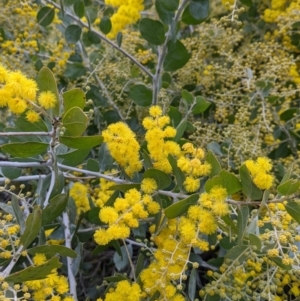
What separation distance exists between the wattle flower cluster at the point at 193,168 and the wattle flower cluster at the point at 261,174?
6.0 inches

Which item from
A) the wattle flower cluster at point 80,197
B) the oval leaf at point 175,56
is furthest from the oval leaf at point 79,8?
the wattle flower cluster at point 80,197

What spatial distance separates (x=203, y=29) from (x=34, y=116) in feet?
5.19

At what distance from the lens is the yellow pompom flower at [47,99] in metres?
1.48

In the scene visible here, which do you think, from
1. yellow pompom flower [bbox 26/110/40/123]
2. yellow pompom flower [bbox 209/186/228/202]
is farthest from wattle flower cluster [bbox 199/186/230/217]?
yellow pompom flower [bbox 26/110/40/123]

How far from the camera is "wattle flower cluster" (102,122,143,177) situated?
66.3 inches

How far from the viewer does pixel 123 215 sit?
1.60m

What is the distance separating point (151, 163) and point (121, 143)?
15 centimetres

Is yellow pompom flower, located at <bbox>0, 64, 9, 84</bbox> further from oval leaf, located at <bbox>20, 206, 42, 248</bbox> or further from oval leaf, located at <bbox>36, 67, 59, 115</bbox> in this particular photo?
oval leaf, located at <bbox>20, 206, 42, 248</bbox>

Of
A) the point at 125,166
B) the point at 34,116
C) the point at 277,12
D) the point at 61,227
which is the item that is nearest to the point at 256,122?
the point at 277,12

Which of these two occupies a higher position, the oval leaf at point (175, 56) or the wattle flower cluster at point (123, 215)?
the oval leaf at point (175, 56)

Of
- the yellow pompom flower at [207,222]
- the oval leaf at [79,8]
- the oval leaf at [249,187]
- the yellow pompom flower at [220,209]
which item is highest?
the oval leaf at [79,8]

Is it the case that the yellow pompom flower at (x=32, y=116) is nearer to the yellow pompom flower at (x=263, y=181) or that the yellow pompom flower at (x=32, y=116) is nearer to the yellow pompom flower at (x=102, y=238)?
the yellow pompom flower at (x=102, y=238)

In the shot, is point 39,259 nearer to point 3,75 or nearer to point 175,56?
point 3,75

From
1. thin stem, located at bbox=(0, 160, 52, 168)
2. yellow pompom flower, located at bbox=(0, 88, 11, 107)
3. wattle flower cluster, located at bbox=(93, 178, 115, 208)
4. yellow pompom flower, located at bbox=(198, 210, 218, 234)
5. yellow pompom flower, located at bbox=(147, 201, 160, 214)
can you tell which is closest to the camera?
yellow pompom flower, located at bbox=(0, 88, 11, 107)
